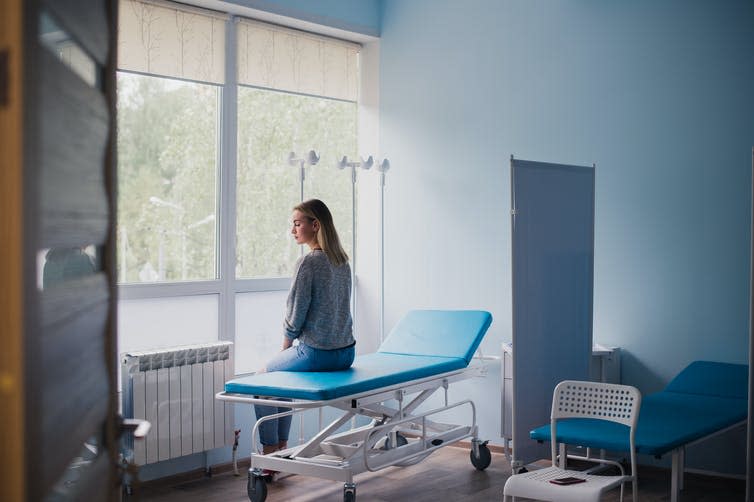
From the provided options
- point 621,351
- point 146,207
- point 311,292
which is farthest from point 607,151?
point 146,207

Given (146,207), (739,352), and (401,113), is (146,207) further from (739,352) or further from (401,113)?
(739,352)

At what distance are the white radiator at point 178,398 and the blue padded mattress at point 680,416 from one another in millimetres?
1904

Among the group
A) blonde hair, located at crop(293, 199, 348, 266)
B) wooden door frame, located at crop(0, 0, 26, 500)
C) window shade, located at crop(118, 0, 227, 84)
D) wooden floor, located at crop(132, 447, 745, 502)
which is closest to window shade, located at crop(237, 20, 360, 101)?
window shade, located at crop(118, 0, 227, 84)

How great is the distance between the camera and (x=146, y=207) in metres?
5.08

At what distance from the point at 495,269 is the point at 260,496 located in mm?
2180

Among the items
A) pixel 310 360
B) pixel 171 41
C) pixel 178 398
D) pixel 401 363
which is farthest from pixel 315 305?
pixel 171 41

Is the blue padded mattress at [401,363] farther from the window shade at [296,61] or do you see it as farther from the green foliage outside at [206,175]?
the window shade at [296,61]

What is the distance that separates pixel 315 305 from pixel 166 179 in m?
1.21

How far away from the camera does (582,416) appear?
3.87 m

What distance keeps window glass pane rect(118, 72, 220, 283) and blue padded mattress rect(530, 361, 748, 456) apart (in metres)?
2.33

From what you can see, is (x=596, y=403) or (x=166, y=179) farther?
(x=166, y=179)

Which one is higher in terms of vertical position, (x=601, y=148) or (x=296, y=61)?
(x=296, y=61)

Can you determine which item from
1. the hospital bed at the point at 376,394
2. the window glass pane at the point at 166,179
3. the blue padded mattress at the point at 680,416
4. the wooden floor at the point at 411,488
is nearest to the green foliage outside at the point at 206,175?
the window glass pane at the point at 166,179

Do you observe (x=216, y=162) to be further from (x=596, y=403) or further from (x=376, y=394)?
(x=596, y=403)
